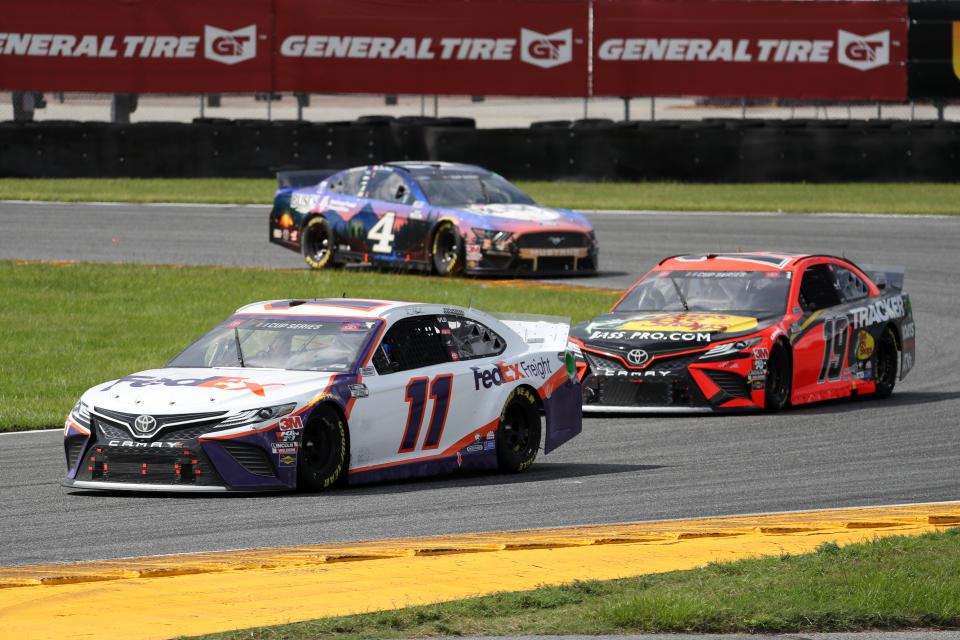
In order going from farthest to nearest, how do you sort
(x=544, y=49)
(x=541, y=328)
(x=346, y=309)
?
(x=544, y=49) < (x=541, y=328) < (x=346, y=309)

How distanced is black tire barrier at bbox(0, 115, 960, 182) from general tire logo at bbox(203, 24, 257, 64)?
9.19 ft

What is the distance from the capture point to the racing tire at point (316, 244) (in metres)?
23.6

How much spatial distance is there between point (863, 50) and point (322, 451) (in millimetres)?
28807

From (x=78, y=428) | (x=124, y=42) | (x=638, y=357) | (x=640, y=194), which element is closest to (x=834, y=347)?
(x=638, y=357)

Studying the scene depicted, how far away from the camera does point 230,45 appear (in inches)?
1441

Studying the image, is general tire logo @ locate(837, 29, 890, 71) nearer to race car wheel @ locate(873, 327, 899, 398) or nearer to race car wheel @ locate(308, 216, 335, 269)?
race car wheel @ locate(308, 216, 335, 269)

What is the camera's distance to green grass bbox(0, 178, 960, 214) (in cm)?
3206

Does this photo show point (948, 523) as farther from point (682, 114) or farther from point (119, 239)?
point (682, 114)

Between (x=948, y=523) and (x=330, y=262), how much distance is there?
608 inches

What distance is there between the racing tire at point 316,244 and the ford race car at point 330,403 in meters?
11.6

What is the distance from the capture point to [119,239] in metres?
26.6

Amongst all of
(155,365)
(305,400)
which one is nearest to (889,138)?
(155,365)

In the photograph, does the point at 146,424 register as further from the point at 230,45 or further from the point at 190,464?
the point at 230,45

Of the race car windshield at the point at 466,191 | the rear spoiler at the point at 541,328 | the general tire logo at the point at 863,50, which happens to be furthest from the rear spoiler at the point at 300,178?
the general tire logo at the point at 863,50
